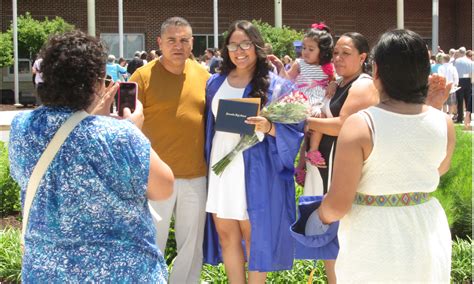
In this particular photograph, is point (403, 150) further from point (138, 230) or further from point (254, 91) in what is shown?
point (254, 91)

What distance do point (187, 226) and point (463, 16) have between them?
3783cm

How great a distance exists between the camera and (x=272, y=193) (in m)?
4.76

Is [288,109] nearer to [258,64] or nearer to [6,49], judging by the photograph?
[258,64]

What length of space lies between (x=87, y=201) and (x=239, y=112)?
6.58 feet

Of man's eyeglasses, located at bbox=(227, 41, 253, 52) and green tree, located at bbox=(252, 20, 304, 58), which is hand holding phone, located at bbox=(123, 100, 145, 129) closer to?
man's eyeglasses, located at bbox=(227, 41, 253, 52)

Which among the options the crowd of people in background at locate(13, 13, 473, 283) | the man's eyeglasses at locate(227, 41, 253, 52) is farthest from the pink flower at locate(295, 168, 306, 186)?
the crowd of people in background at locate(13, 13, 473, 283)

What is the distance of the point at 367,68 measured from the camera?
4.85 metres

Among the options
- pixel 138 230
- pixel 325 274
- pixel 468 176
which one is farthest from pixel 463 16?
pixel 138 230

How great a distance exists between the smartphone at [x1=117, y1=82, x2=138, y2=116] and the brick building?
27684 millimetres

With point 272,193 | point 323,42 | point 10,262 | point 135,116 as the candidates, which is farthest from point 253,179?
point 10,262

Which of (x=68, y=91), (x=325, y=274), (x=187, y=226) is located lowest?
(x=325, y=274)

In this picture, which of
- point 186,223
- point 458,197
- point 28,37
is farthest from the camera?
point 28,37

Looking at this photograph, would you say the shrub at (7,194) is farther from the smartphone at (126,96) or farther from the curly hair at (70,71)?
the curly hair at (70,71)

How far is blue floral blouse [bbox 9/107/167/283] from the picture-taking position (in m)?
2.74
